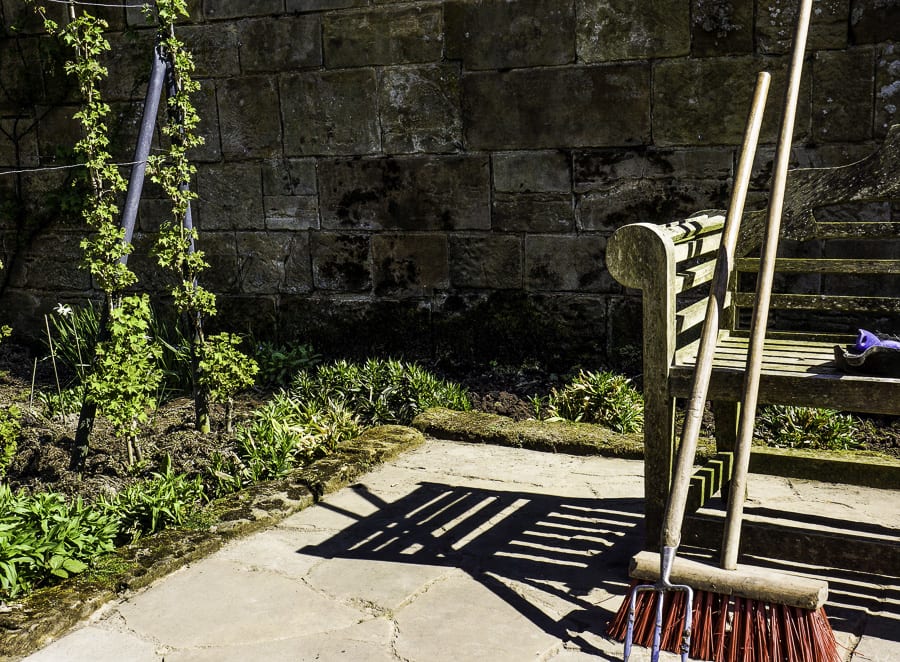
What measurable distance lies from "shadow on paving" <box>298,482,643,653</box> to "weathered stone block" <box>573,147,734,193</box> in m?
2.02

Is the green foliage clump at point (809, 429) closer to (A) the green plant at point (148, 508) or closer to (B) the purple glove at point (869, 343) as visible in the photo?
(B) the purple glove at point (869, 343)

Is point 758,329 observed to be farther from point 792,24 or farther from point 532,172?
point 532,172

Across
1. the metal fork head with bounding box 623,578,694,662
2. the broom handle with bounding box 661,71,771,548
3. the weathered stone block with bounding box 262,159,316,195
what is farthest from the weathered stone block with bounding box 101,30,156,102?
the metal fork head with bounding box 623,578,694,662

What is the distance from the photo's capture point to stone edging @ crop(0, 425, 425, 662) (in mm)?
2568

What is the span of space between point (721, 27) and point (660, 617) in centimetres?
339

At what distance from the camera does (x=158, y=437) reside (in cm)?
432

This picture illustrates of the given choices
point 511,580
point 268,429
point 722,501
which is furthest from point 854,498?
point 268,429

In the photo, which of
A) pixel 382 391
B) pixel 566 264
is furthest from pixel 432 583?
pixel 566 264

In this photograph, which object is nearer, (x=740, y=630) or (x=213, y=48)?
(x=740, y=630)

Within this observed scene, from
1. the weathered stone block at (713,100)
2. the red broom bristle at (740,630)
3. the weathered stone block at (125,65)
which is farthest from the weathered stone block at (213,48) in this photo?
the red broom bristle at (740,630)

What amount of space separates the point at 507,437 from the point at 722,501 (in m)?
1.18

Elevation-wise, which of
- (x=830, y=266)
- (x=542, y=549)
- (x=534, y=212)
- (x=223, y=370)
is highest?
(x=534, y=212)

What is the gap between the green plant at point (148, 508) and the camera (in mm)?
3307

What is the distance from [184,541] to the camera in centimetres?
313
